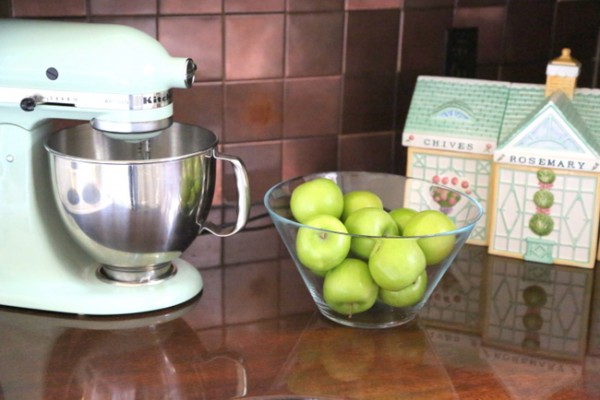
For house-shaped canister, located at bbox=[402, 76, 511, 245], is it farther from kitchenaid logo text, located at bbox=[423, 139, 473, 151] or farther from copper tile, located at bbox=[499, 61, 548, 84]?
copper tile, located at bbox=[499, 61, 548, 84]

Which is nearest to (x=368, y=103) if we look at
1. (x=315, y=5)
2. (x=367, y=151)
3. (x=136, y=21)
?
(x=367, y=151)

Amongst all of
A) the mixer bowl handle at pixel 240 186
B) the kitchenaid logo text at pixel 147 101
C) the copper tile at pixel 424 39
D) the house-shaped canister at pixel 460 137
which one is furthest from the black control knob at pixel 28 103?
the copper tile at pixel 424 39

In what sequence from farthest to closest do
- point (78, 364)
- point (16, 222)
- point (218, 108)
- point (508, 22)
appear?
point (508, 22) < point (218, 108) < point (16, 222) < point (78, 364)

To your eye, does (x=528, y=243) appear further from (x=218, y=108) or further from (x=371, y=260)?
(x=218, y=108)

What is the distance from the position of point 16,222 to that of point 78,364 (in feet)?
0.70

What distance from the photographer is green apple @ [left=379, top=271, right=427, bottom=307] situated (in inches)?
45.6

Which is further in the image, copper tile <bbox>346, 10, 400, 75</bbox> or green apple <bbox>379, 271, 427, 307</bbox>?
copper tile <bbox>346, 10, 400, 75</bbox>

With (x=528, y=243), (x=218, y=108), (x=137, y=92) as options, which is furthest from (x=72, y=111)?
(x=528, y=243)

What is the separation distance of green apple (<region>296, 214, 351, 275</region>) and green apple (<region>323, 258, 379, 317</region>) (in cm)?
1

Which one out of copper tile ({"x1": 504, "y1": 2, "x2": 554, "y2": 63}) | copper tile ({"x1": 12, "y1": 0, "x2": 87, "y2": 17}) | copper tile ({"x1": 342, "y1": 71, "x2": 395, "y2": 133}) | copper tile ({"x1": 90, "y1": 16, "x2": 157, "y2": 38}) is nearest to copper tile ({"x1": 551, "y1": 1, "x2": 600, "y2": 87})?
copper tile ({"x1": 504, "y1": 2, "x2": 554, "y2": 63})

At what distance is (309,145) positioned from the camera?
5.20 feet

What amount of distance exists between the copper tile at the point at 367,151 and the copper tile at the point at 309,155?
2cm

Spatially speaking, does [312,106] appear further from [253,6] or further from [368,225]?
[368,225]

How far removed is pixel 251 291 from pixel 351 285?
0.19m
